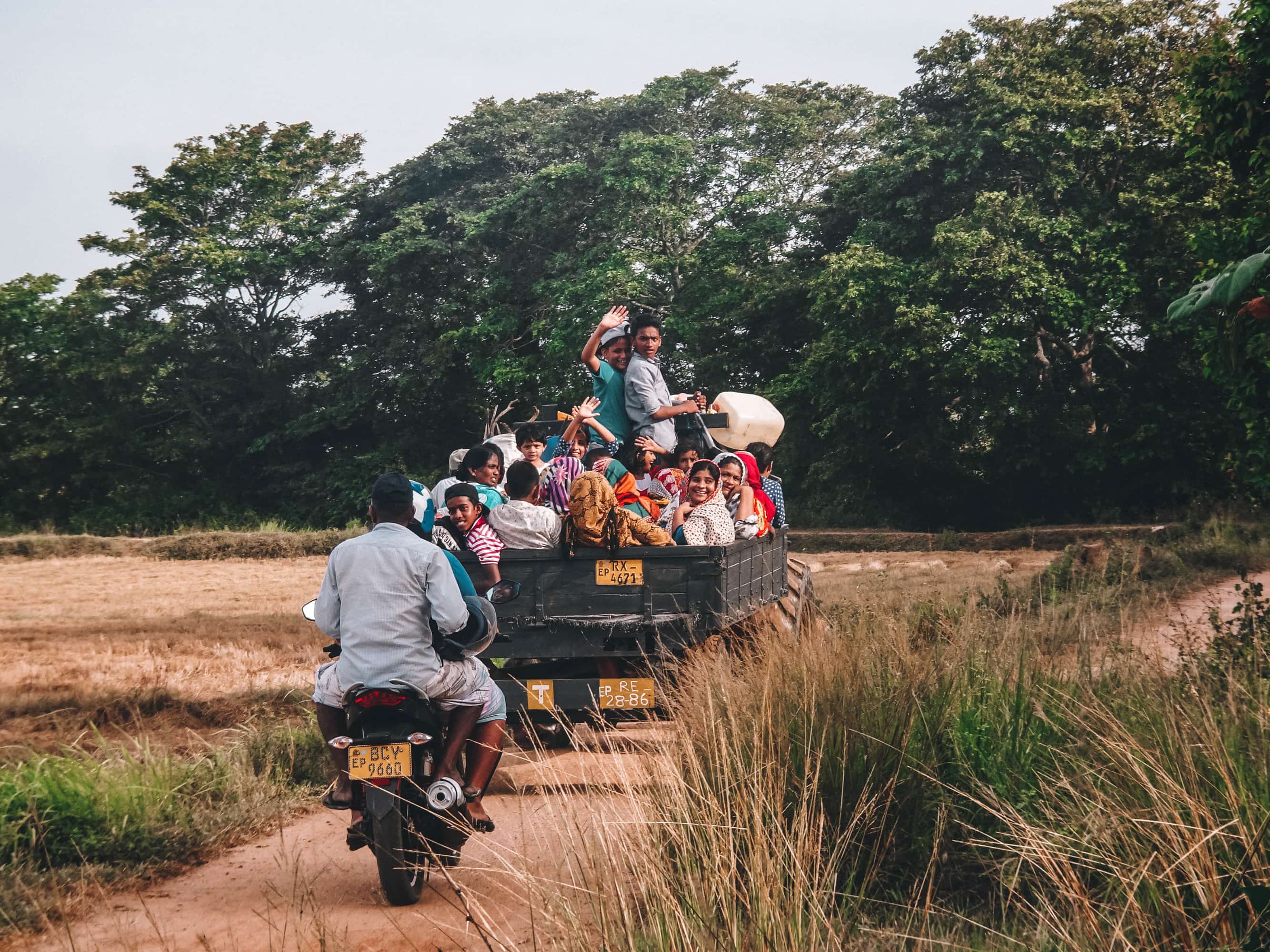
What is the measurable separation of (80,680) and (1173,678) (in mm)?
9173

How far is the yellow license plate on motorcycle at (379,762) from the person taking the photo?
16.9ft

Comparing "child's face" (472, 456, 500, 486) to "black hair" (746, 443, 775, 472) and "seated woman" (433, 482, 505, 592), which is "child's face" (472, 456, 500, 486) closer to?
"seated woman" (433, 482, 505, 592)

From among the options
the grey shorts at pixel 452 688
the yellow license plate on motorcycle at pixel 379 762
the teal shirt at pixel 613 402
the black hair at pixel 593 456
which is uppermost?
the teal shirt at pixel 613 402

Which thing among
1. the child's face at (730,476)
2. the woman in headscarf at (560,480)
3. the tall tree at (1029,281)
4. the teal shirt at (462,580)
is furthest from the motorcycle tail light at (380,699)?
the tall tree at (1029,281)

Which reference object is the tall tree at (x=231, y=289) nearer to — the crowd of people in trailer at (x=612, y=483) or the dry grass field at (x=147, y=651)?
the dry grass field at (x=147, y=651)

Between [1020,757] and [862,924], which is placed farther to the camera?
[1020,757]

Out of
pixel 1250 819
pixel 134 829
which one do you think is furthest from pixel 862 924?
pixel 134 829

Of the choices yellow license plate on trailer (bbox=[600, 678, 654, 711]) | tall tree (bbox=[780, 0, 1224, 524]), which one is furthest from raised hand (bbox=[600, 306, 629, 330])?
tall tree (bbox=[780, 0, 1224, 524])

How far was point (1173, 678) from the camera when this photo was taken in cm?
523

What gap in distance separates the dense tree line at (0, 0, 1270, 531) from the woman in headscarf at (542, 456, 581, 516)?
10521 millimetres

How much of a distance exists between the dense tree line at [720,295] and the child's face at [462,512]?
12.0 metres

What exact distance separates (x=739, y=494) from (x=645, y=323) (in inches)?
58.4

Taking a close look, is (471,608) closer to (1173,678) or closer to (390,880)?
(390,880)

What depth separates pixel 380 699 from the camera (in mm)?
5305
